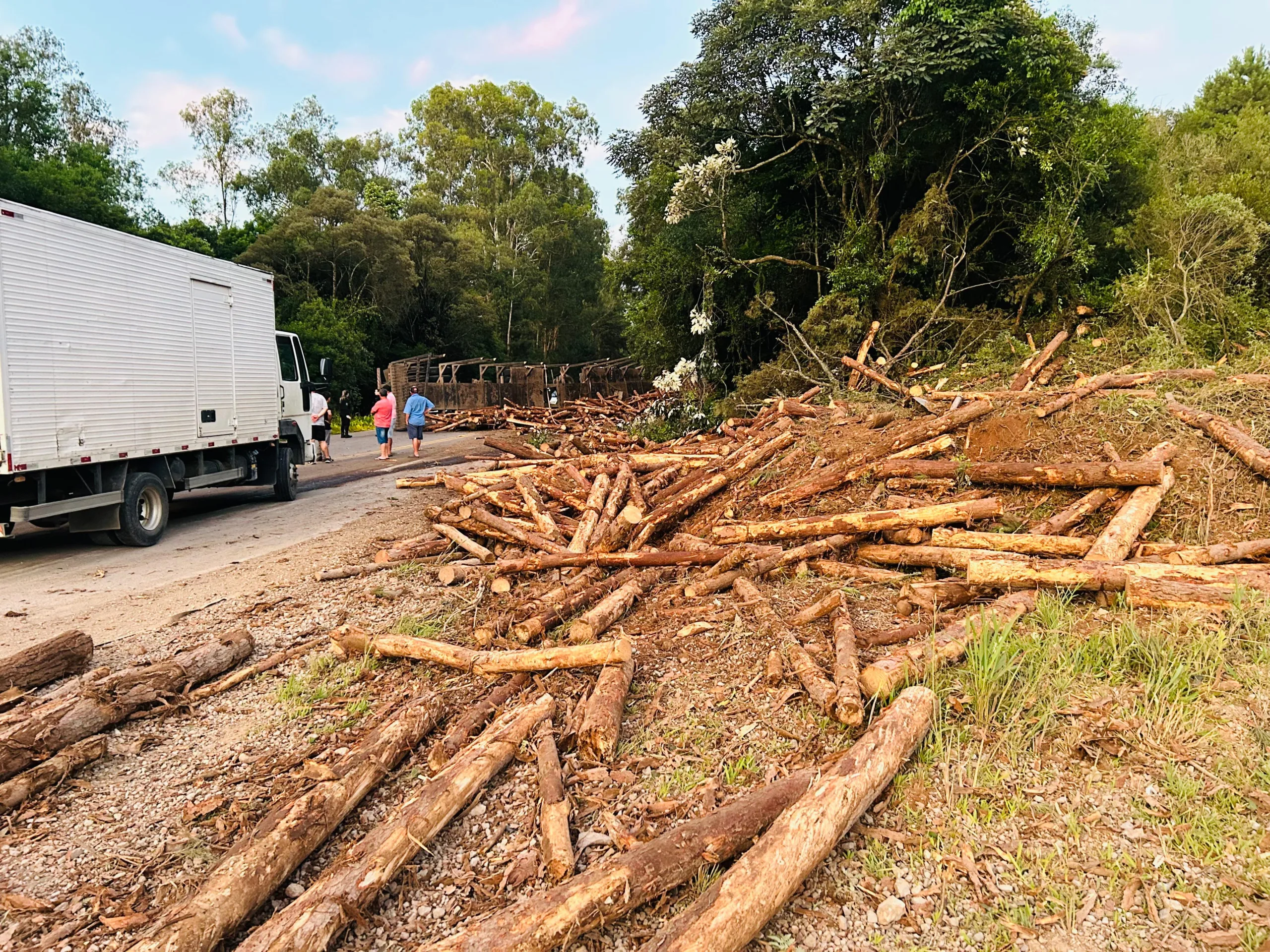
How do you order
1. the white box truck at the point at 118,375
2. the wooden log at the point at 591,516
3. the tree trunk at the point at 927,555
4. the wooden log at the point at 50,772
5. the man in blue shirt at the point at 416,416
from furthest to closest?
the man in blue shirt at the point at 416,416 < the white box truck at the point at 118,375 < the wooden log at the point at 591,516 < the tree trunk at the point at 927,555 < the wooden log at the point at 50,772

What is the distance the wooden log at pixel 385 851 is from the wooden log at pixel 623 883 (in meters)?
0.35

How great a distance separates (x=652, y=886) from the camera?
2.82 metres

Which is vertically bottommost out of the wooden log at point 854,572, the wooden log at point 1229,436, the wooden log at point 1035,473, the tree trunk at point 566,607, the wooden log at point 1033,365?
the tree trunk at point 566,607

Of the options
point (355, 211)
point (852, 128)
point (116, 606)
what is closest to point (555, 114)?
point (355, 211)

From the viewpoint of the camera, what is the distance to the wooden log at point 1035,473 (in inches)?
257

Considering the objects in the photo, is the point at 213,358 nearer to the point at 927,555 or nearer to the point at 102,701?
the point at 102,701

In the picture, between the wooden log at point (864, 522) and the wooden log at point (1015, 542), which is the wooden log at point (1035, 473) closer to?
the wooden log at point (864, 522)

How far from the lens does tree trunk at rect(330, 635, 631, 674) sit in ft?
15.4

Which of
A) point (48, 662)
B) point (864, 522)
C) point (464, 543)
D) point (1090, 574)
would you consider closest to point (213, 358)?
point (464, 543)

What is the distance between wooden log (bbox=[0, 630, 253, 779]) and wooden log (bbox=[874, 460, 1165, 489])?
20.8ft

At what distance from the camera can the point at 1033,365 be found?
12266 mm

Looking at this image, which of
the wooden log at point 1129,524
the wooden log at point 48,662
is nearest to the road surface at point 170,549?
the wooden log at point 48,662

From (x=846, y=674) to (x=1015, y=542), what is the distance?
2.70 meters

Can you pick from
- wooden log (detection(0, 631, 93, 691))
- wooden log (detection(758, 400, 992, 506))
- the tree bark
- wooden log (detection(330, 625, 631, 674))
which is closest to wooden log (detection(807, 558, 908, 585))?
the tree bark
